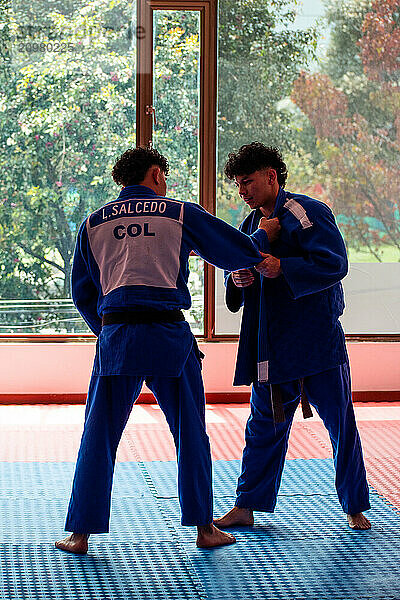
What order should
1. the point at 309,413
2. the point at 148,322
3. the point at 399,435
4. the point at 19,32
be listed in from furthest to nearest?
the point at 19,32 < the point at 399,435 < the point at 309,413 < the point at 148,322

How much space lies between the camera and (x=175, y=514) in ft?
11.1

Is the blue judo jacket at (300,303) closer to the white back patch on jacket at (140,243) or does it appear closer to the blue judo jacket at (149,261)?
the blue judo jacket at (149,261)

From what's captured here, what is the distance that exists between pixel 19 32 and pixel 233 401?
9.61 feet

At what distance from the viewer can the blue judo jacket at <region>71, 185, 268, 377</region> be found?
2.89 m

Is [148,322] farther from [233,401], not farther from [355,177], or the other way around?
[355,177]

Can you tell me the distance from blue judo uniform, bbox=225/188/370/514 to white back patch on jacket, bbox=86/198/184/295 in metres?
0.45

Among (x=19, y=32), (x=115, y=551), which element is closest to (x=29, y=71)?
(x=19, y=32)

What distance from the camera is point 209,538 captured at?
3002 mm

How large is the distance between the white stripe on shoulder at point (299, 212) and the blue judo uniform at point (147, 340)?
27cm

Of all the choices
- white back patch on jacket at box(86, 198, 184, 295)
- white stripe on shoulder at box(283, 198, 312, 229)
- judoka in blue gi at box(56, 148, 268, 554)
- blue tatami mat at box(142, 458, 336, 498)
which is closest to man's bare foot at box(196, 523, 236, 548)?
judoka in blue gi at box(56, 148, 268, 554)

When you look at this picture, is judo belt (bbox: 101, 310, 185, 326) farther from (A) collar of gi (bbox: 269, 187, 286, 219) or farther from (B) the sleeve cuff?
(A) collar of gi (bbox: 269, 187, 286, 219)

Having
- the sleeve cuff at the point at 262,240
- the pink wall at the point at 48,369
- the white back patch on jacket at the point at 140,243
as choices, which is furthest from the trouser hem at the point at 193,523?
the pink wall at the point at 48,369

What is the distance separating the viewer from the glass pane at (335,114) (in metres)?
6.00

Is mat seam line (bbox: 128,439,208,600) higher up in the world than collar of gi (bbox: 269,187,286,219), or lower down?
lower down
